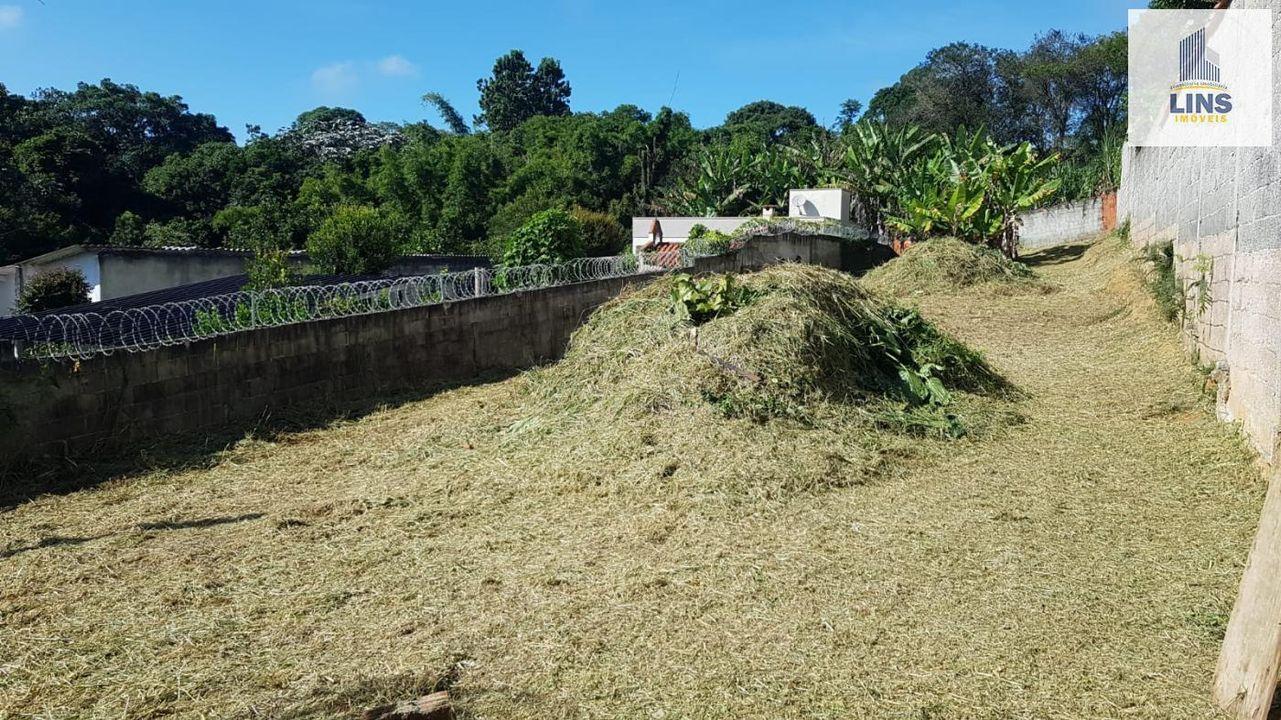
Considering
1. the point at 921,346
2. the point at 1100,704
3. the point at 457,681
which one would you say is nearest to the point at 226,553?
the point at 457,681

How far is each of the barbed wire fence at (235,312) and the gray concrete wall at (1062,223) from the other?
62.0ft

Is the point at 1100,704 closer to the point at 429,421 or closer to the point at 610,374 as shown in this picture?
the point at 610,374

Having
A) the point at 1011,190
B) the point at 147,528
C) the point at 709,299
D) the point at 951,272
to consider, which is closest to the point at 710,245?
the point at 951,272

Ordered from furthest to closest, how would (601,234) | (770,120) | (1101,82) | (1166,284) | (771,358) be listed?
(770,120) → (1101,82) → (601,234) → (1166,284) → (771,358)

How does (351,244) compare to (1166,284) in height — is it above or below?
above

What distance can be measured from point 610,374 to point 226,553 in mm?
3496

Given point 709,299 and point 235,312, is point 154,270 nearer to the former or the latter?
point 235,312

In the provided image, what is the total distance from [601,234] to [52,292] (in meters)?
11.5

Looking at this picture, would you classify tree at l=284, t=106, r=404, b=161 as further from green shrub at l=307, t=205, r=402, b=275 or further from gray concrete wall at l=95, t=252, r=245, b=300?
green shrub at l=307, t=205, r=402, b=275

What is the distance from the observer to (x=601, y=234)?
21938mm

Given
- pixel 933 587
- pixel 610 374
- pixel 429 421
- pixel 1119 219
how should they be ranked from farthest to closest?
pixel 1119 219 < pixel 429 421 < pixel 610 374 < pixel 933 587

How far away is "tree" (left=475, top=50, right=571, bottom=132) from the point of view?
66312 millimetres

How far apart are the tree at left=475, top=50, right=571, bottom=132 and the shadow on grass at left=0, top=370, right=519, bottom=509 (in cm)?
6053

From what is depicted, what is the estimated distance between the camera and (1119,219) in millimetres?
20672
